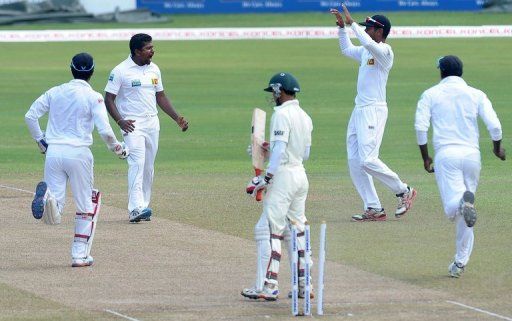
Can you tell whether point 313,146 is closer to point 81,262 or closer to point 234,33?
point 81,262

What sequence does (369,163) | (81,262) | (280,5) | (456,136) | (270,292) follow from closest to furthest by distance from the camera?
(270,292) < (456,136) < (81,262) < (369,163) < (280,5)

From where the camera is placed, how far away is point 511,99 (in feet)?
106

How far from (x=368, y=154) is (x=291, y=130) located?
15.2 ft

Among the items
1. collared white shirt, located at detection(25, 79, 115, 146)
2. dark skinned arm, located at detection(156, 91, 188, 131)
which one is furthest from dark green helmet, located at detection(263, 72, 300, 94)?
dark skinned arm, located at detection(156, 91, 188, 131)

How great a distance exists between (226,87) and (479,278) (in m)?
23.0

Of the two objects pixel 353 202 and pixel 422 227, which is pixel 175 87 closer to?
pixel 353 202

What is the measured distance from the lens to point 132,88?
1670cm

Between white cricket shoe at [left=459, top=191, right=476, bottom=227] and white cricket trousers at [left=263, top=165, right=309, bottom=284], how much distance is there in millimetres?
1521

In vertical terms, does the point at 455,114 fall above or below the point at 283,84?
below

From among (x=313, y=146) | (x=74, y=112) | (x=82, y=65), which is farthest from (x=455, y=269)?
(x=313, y=146)

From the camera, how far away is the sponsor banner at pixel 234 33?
50250mm

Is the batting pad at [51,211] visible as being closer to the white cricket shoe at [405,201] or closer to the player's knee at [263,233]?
the player's knee at [263,233]

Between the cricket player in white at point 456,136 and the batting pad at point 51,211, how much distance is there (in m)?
3.56

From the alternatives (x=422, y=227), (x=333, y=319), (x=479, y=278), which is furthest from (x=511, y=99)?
(x=333, y=319)
